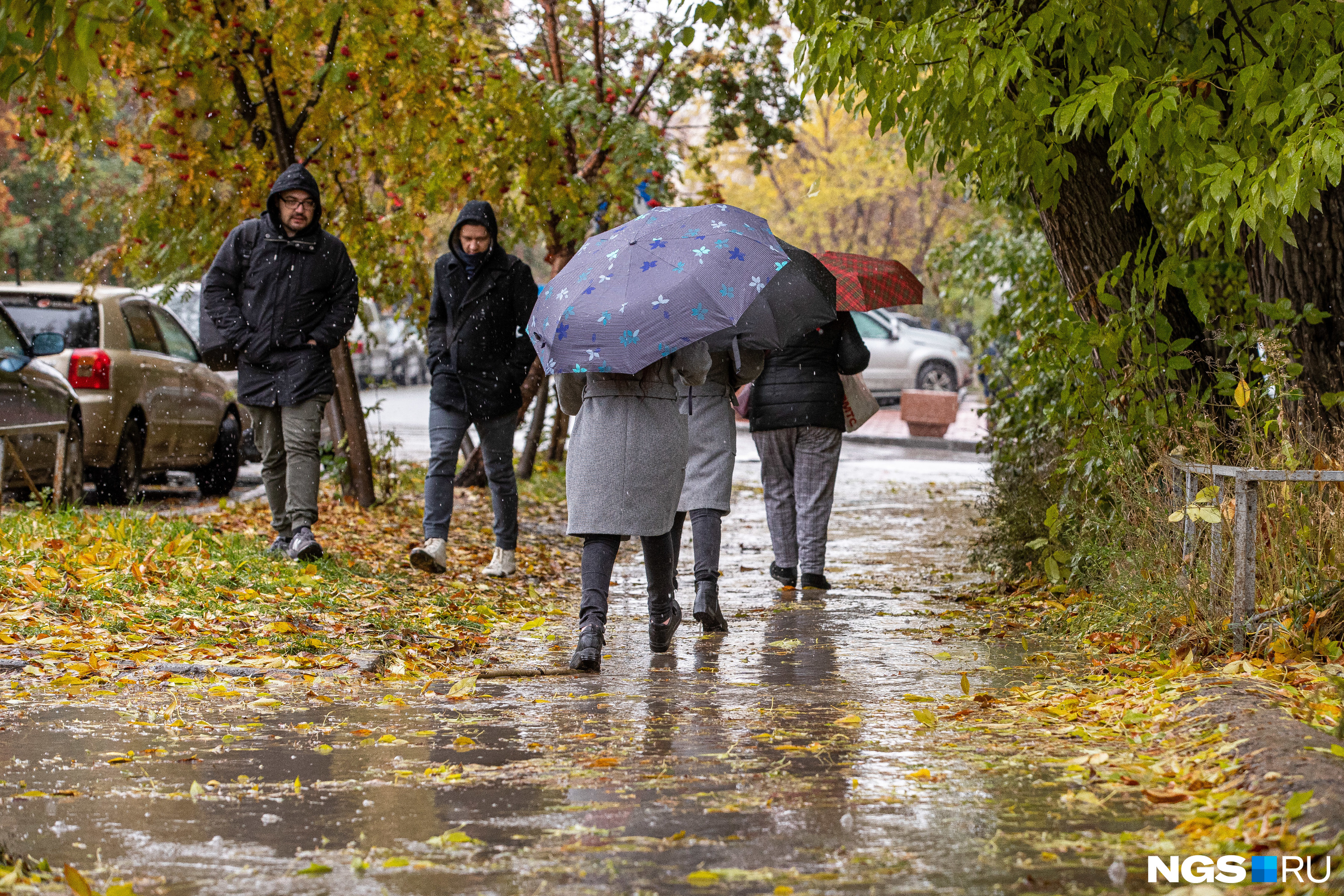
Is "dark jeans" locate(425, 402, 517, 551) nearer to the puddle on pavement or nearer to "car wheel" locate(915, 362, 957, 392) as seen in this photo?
the puddle on pavement

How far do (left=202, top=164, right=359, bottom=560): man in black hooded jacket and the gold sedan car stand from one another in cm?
300

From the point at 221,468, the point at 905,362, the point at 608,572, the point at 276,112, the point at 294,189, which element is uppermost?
the point at 276,112

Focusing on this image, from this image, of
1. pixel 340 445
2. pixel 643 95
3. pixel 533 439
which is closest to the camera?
pixel 340 445

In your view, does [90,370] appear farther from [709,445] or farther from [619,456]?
[619,456]

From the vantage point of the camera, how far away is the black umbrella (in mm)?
6703

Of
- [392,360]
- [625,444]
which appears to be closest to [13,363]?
[625,444]

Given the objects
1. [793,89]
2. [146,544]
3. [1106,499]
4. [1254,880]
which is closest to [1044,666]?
[1106,499]

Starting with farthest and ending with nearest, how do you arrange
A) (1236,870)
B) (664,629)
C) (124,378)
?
(124,378) < (664,629) < (1236,870)

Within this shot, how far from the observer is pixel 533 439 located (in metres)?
14.5

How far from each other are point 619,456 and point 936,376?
23.9 m

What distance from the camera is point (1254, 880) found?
3471 millimetres

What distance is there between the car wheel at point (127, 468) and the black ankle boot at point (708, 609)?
5.89 m

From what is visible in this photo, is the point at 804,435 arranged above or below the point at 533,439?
above

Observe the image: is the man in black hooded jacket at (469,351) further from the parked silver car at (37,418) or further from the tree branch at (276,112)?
the parked silver car at (37,418)
